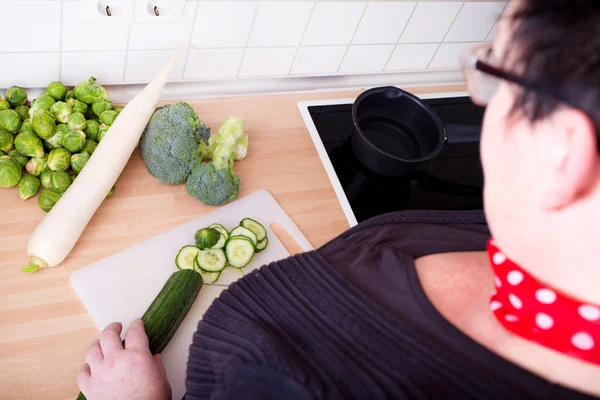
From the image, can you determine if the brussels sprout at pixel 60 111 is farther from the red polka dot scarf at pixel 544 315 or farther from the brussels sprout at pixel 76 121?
the red polka dot scarf at pixel 544 315

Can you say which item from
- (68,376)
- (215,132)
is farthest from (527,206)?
(215,132)

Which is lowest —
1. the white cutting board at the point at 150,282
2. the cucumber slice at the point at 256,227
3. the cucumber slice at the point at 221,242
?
the white cutting board at the point at 150,282

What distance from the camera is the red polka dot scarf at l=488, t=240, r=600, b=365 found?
486 millimetres

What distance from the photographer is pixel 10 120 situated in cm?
102

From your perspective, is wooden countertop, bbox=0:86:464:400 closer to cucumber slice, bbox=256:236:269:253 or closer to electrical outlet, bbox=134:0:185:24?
cucumber slice, bbox=256:236:269:253

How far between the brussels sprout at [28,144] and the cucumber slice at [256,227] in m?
0.44

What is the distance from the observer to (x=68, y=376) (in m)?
0.85

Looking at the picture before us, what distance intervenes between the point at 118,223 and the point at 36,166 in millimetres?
195

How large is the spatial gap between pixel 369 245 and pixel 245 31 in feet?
2.27

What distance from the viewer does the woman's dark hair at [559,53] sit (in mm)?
356

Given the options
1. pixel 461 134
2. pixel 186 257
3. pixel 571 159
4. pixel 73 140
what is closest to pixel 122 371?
pixel 186 257

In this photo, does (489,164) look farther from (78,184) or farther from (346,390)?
(78,184)

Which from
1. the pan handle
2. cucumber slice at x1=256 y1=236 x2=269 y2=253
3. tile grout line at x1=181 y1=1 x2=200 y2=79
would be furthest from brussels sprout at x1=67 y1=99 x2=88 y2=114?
the pan handle

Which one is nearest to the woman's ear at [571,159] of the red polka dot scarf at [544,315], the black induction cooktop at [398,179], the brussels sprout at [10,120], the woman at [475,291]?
the woman at [475,291]
